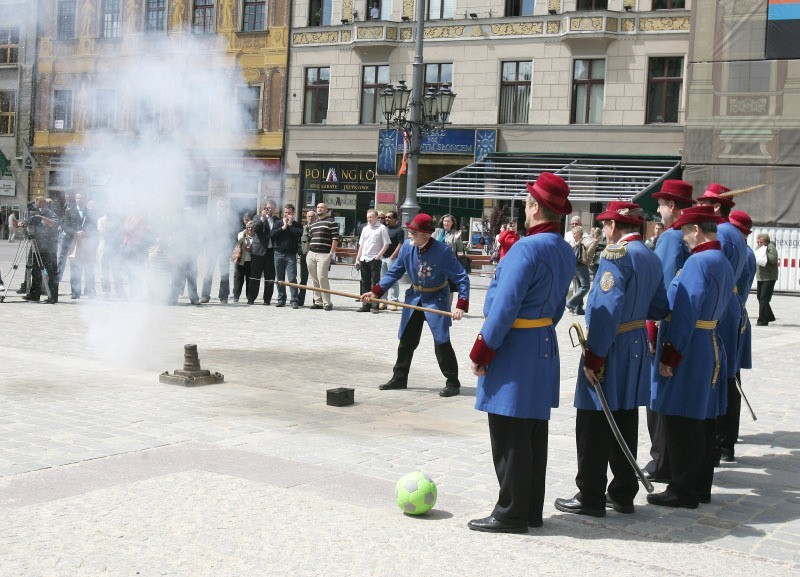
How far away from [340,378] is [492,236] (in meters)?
23.3

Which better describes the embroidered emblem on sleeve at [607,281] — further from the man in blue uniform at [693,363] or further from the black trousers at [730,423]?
the black trousers at [730,423]

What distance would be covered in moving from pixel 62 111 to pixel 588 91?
21.0 m

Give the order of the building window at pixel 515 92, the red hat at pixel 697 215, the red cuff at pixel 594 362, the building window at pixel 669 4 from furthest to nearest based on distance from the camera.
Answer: the building window at pixel 515 92 → the building window at pixel 669 4 → the red hat at pixel 697 215 → the red cuff at pixel 594 362

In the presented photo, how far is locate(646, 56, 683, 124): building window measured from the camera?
32.5 meters

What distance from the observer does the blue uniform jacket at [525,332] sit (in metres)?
5.35

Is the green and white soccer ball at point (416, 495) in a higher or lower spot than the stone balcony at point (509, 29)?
lower

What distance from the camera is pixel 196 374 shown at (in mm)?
9734

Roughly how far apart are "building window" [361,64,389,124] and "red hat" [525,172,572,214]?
104 feet

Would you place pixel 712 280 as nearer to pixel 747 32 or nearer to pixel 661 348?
pixel 661 348

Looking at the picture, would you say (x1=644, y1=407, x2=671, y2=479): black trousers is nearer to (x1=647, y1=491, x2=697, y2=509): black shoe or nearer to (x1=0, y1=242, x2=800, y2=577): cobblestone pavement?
(x1=0, y1=242, x2=800, y2=577): cobblestone pavement

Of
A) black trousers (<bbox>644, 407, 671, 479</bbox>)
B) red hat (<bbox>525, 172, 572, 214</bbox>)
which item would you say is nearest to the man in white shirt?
black trousers (<bbox>644, 407, 671, 479</bbox>)

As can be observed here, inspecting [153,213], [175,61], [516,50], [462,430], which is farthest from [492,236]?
[462,430]

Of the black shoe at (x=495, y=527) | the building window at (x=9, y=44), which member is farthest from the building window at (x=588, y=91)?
the black shoe at (x=495, y=527)

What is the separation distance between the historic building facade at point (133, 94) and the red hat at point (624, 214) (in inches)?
324
